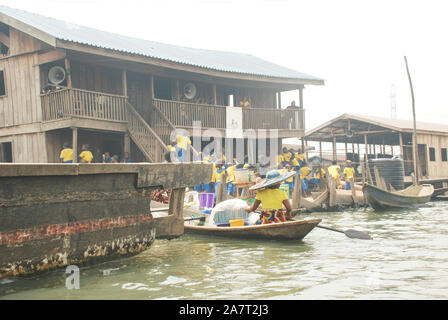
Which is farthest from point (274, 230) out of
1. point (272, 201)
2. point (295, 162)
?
point (295, 162)

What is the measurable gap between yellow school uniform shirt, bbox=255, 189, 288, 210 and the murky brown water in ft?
2.25

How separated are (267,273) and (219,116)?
11.3 meters

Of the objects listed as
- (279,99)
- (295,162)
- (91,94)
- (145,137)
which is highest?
(279,99)

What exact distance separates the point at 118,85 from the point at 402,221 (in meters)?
10.0

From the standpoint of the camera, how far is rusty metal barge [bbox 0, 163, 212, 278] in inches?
191

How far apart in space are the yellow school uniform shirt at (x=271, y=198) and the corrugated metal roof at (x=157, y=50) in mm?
7321

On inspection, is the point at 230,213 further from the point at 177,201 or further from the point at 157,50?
the point at 157,50

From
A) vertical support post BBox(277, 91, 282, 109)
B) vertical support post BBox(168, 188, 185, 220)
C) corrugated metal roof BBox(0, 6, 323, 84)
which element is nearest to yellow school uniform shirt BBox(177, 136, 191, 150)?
corrugated metal roof BBox(0, 6, 323, 84)

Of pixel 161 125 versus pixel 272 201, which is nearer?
pixel 272 201

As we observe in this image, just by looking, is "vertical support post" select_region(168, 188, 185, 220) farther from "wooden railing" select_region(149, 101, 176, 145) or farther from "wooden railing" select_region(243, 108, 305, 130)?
"wooden railing" select_region(243, 108, 305, 130)

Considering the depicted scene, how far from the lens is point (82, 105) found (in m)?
13.2

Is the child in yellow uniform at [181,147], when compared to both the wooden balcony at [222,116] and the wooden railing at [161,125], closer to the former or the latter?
the wooden railing at [161,125]

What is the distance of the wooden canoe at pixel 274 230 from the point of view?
7941 millimetres

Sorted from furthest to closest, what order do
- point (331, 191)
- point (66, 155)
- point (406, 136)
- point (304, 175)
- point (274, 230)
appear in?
1. point (406, 136)
2. point (304, 175)
3. point (331, 191)
4. point (66, 155)
5. point (274, 230)
